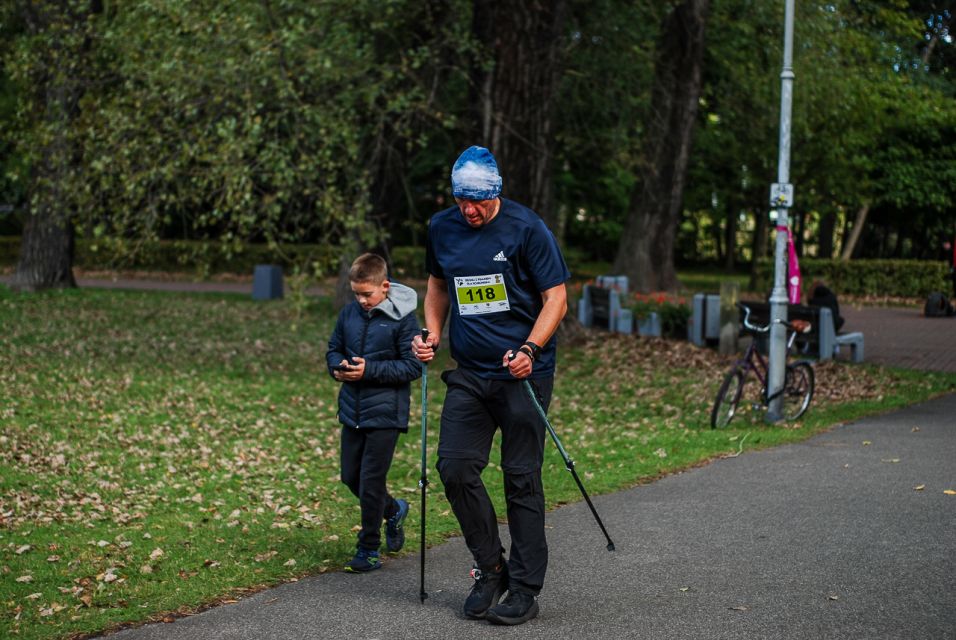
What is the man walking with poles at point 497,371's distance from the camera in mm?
5449

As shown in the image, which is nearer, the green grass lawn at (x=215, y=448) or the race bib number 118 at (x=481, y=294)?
the race bib number 118 at (x=481, y=294)

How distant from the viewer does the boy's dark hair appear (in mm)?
6348

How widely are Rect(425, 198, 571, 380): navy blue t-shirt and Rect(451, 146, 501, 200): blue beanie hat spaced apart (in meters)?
0.19

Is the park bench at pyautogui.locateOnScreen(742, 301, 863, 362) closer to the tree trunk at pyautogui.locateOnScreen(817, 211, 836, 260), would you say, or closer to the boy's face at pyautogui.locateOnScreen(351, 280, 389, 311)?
the boy's face at pyautogui.locateOnScreen(351, 280, 389, 311)

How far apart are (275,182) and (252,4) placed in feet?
8.94

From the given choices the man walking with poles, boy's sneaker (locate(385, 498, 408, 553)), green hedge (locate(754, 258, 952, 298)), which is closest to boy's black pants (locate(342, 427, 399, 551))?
boy's sneaker (locate(385, 498, 408, 553))

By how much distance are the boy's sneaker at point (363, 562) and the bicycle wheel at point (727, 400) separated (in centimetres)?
577

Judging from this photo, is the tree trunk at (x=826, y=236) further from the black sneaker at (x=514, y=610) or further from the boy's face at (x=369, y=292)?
the black sneaker at (x=514, y=610)

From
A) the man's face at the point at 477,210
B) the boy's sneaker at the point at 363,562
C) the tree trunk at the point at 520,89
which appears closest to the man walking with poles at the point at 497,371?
the man's face at the point at 477,210

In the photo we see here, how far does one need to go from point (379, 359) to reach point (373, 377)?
0.15 m

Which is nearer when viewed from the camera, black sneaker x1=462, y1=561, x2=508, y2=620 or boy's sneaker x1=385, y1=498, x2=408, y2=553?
black sneaker x1=462, y1=561, x2=508, y2=620

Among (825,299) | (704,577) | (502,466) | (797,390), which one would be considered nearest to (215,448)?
(797,390)

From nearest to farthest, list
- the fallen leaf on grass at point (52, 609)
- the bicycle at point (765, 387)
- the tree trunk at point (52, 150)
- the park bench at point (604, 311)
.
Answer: the fallen leaf on grass at point (52, 609)
the bicycle at point (765, 387)
the tree trunk at point (52, 150)
the park bench at point (604, 311)

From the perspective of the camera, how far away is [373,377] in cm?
632
